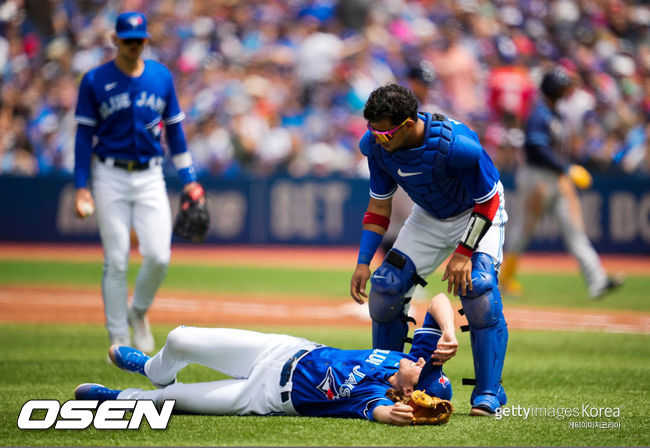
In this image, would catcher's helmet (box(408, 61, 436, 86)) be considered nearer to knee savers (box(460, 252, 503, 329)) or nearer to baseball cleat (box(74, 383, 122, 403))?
knee savers (box(460, 252, 503, 329))

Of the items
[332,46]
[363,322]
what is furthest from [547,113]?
[332,46]

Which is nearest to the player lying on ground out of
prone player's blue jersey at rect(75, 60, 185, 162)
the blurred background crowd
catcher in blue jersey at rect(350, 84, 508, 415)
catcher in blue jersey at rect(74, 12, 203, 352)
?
catcher in blue jersey at rect(350, 84, 508, 415)

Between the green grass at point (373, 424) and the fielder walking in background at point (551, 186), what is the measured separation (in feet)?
8.25

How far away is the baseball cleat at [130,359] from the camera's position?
541 cm

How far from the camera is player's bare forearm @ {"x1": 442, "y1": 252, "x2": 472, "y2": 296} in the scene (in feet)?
17.1

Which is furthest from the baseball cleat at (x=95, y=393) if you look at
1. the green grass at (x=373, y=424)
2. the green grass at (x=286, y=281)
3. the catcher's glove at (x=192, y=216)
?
the green grass at (x=286, y=281)

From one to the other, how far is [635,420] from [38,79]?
17166mm

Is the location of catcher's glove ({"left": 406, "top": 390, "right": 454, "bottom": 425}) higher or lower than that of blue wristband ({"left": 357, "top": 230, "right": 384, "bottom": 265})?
lower

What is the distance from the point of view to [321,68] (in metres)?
19.2

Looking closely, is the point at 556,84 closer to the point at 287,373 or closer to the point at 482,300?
the point at 482,300

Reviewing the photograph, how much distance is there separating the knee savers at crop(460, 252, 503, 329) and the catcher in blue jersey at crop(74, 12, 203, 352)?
2.97m

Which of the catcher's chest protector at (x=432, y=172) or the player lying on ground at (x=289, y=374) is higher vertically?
the catcher's chest protector at (x=432, y=172)

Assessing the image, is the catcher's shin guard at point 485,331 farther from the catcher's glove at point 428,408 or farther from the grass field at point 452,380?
the catcher's glove at point 428,408

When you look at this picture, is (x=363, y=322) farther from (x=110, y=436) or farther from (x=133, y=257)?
(x=133, y=257)
